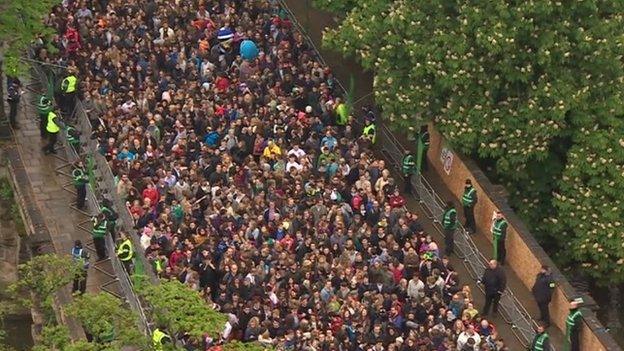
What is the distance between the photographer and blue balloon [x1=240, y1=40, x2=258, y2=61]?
4362 cm

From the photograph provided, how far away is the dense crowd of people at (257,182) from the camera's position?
109 ft

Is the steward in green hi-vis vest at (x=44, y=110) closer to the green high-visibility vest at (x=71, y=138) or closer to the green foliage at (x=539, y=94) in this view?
the green high-visibility vest at (x=71, y=138)

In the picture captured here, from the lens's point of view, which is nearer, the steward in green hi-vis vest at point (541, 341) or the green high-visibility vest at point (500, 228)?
the steward in green hi-vis vest at point (541, 341)

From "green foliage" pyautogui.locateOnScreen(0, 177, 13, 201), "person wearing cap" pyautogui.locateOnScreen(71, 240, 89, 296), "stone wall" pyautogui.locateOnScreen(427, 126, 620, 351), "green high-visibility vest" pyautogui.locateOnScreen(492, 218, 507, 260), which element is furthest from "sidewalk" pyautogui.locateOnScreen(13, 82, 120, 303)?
"stone wall" pyautogui.locateOnScreen(427, 126, 620, 351)

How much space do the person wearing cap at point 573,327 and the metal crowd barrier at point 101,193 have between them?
31.4 feet

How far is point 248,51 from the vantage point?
43.7 metres

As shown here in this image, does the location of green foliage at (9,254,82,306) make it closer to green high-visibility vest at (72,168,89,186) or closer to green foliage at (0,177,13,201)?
green high-visibility vest at (72,168,89,186)

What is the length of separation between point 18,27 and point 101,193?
5.09 meters

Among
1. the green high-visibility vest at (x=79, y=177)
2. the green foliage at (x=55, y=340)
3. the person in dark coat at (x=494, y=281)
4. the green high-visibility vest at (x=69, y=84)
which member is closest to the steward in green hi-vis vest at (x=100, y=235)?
the green high-visibility vest at (x=79, y=177)

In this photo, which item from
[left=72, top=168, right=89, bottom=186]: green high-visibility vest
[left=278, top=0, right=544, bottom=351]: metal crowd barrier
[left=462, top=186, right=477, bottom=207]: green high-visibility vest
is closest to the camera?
[left=278, top=0, right=544, bottom=351]: metal crowd barrier

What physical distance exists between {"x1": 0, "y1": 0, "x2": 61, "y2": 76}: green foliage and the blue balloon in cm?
577

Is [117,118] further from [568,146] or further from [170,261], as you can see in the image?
[568,146]

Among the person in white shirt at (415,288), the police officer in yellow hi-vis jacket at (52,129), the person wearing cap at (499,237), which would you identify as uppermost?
the police officer in yellow hi-vis jacket at (52,129)

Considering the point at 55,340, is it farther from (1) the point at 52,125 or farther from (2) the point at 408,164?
(2) the point at 408,164
